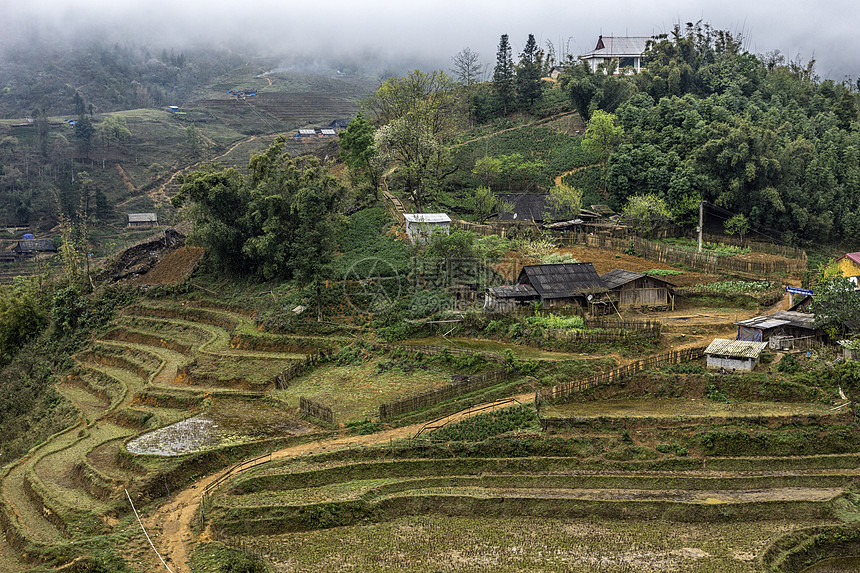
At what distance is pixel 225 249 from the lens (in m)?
50.6

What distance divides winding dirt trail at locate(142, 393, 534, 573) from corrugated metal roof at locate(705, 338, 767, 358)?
8.58 m

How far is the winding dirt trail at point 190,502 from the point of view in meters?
22.9

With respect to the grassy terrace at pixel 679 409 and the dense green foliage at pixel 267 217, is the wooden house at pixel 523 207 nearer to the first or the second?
the dense green foliage at pixel 267 217

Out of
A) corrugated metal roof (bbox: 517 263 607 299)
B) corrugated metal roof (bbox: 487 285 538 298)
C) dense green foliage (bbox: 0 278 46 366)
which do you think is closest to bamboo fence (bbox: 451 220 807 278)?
corrugated metal roof (bbox: 517 263 607 299)

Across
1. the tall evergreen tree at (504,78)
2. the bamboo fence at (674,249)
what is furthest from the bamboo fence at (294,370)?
the tall evergreen tree at (504,78)

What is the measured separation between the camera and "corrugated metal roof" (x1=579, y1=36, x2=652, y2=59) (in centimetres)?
8481

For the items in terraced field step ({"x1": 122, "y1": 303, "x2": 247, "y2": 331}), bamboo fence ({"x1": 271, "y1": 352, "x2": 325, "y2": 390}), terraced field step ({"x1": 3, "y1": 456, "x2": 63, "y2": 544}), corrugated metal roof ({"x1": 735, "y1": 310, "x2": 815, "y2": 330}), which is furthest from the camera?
terraced field step ({"x1": 122, "y1": 303, "x2": 247, "y2": 331})

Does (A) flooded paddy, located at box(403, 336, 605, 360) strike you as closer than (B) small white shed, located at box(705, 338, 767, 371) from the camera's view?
No

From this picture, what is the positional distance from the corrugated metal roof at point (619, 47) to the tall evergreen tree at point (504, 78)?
34.9 feet

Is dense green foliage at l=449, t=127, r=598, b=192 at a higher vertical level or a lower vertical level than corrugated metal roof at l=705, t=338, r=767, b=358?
higher

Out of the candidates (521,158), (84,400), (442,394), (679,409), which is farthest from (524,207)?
(84,400)

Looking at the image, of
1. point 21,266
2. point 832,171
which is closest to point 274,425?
point 832,171

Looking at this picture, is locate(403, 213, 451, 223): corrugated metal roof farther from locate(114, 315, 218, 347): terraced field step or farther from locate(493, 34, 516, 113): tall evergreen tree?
locate(493, 34, 516, 113): tall evergreen tree

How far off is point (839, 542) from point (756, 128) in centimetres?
4209
